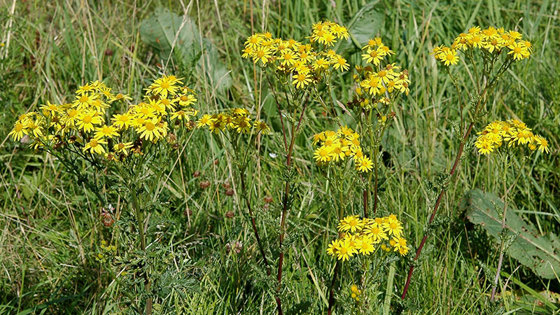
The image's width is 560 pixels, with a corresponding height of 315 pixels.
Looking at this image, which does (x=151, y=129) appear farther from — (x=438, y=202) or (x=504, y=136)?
(x=504, y=136)

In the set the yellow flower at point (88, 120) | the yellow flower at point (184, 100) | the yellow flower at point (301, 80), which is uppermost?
the yellow flower at point (301, 80)

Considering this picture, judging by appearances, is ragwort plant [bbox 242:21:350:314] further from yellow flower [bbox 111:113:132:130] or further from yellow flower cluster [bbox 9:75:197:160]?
yellow flower [bbox 111:113:132:130]

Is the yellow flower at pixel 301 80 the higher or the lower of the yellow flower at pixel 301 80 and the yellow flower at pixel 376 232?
the higher

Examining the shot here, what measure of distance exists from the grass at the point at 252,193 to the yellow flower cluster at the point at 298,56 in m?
0.40

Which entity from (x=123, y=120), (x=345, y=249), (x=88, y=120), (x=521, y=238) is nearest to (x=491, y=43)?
(x=345, y=249)

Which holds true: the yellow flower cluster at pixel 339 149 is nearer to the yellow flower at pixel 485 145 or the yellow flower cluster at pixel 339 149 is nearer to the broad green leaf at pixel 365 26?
the yellow flower at pixel 485 145

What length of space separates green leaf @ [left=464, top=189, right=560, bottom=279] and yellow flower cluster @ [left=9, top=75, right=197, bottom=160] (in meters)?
1.47

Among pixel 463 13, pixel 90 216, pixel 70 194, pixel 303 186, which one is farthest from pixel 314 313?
pixel 463 13

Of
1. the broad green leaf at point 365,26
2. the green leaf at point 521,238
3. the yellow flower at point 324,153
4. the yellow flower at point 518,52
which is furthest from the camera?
the broad green leaf at point 365,26

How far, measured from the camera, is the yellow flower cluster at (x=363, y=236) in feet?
6.50

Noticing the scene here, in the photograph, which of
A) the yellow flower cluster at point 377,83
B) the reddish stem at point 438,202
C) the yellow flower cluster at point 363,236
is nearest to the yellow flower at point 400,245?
the yellow flower cluster at point 363,236

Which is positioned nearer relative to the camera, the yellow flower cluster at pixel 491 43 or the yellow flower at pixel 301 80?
the yellow flower at pixel 301 80

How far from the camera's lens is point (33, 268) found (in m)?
2.76

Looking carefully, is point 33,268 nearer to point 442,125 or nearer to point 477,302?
point 477,302
